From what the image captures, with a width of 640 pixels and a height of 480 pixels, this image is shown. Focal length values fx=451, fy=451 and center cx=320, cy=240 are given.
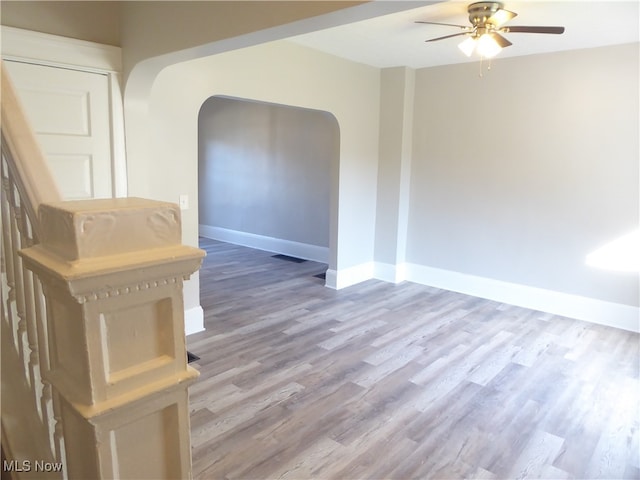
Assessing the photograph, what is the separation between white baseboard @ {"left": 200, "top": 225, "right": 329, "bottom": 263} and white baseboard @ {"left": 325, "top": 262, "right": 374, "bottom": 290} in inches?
35.9

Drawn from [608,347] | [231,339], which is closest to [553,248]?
[608,347]

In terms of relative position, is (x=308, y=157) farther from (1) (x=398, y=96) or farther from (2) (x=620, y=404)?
(2) (x=620, y=404)

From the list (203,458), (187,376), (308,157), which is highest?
(308,157)

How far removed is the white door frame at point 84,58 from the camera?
8.41 feet

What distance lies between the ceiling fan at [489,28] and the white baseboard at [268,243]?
356 centimetres

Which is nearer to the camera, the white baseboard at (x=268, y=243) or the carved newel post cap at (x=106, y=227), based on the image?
the carved newel post cap at (x=106, y=227)

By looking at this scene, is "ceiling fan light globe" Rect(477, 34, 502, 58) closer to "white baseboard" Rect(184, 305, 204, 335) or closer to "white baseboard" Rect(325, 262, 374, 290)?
"white baseboard" Rect(325, 262, 374, 290)

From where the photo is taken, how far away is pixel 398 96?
4.96 m

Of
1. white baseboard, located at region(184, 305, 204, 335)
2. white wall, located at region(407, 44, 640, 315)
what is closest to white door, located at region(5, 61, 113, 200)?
white baseboard, located at region(184, 305, 204, 335)

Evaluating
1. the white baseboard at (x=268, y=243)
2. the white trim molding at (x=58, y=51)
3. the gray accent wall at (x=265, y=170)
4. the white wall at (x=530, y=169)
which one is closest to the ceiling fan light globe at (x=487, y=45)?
the white wall at (x=530, y=169)

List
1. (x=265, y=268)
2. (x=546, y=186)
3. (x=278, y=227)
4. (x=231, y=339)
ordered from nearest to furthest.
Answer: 1. (x=231, y=339)
2. (x=546, y=186)
3. (x=265, y=268)
4. (x=278, y=227)

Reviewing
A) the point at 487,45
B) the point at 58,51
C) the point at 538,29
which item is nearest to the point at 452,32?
the point at 487,45

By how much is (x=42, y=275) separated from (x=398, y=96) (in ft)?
15.5

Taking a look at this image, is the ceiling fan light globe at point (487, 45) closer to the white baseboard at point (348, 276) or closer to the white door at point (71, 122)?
the white door at point (71, 122)
